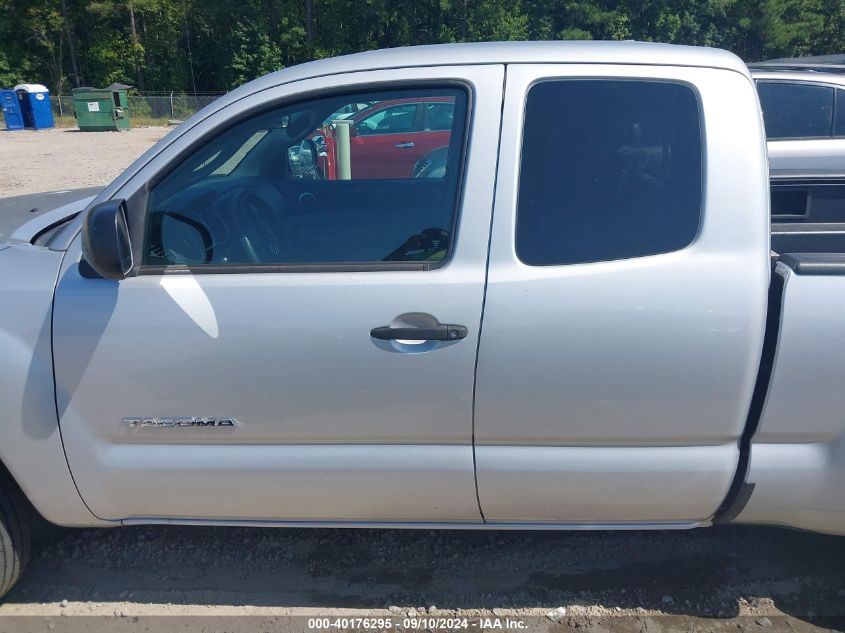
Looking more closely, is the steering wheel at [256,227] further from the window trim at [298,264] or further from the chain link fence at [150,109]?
the chain link fence at [150,109]

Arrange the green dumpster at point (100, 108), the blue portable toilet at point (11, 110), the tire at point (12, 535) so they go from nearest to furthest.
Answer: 1. the tire at point (12, 535)
2. the green dumpster at point (100, 108)
3. the blue portable toilet at point (11, 110)

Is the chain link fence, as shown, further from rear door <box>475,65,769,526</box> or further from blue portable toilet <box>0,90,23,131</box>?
rear door <box>475,65,769,526</box>

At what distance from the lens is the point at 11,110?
2558cm

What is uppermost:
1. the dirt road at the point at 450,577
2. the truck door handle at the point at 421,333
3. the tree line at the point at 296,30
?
the tree line at the point at 296,30

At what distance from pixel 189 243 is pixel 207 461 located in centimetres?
73

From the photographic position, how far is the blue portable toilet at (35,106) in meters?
25.7

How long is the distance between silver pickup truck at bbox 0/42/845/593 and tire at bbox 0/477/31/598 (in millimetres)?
176

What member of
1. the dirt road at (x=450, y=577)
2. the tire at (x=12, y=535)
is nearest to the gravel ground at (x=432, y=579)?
the dirt road at (x=450, y=577)

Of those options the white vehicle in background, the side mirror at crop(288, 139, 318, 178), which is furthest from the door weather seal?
the side mirror at crop(288, 139, 318, 178)

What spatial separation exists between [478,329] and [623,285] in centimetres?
45

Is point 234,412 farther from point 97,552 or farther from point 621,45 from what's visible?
point 621,45

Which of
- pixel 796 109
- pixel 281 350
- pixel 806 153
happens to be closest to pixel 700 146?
pixel 281 350

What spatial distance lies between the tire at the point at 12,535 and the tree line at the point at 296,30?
35.3 metres

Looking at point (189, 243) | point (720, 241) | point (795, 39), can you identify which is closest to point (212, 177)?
point (189, 243)
